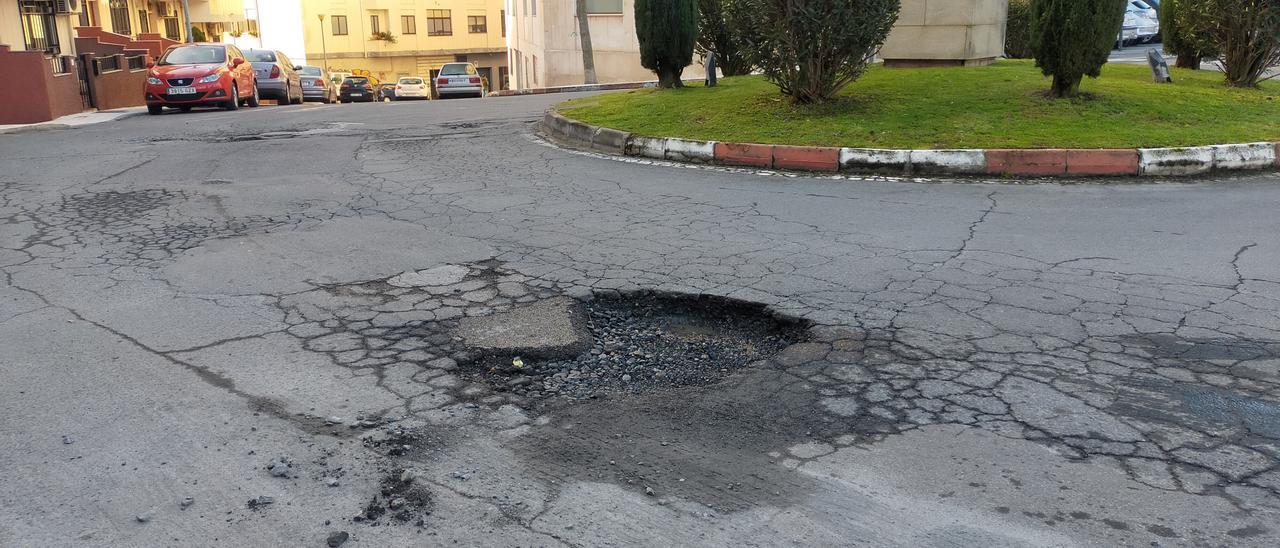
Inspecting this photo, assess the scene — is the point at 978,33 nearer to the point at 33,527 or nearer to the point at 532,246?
the point at 532,246

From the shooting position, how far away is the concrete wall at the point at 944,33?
16453mm

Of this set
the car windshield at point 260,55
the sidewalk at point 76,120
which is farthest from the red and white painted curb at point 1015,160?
the car windshield at point 260,55

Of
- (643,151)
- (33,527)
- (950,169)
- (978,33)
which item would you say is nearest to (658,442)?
(33,527)

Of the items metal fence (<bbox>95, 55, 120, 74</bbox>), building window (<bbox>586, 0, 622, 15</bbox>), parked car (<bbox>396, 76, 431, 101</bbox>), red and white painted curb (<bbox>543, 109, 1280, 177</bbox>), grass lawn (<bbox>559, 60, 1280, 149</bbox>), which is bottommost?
parked car (<bbox>396, 76, 431, 101</bbox>)

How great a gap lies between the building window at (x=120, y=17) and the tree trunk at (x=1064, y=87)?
32009 millimetres

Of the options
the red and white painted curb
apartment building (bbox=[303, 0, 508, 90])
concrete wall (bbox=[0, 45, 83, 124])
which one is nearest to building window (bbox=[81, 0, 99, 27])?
concrete wall (bbox=[0, 45, 83, 124])

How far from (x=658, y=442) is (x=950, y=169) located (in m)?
6.72

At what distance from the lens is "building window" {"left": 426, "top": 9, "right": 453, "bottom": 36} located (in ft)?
193

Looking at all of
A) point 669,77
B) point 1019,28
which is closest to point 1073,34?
point 669,77

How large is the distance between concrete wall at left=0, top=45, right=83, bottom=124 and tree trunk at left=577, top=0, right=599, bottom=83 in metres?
17.8

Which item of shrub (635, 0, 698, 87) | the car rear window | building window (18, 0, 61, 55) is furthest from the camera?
the car rear window

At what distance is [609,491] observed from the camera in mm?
3379

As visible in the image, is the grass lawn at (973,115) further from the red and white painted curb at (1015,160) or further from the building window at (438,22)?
the building window at (438,22)

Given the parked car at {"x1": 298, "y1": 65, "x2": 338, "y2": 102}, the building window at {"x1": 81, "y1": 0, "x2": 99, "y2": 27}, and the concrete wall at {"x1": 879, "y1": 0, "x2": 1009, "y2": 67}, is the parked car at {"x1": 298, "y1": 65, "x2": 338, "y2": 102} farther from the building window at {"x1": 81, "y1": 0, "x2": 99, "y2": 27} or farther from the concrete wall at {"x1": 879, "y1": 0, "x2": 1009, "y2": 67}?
the concrete wall at {"x1": 879, "y1": 0, "x2": 1009, "y2": 67}
